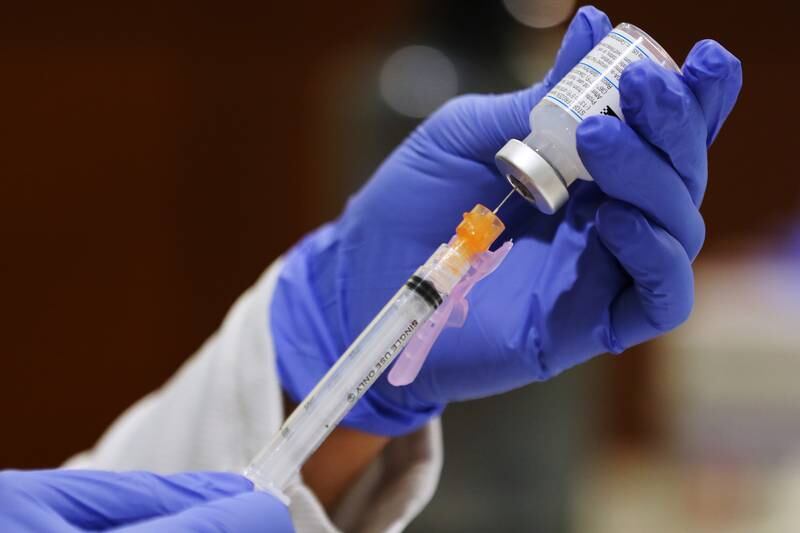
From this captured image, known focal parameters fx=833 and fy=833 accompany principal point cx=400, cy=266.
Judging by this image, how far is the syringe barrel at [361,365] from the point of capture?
0.62 metres

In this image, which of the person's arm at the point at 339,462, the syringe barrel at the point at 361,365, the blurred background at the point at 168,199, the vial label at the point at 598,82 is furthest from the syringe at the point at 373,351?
the blurred background at the point at 168,199

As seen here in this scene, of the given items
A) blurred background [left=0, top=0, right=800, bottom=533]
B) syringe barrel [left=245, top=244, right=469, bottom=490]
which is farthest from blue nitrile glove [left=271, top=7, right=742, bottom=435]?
blurred background [left=0, top=0, right=800, bottom=533]

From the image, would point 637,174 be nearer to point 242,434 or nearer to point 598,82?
point 598,82

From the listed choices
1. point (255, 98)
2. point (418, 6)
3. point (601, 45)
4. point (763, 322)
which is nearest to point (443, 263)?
point (601, 45)

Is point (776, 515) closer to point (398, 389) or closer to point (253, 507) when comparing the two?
point (398, 389)

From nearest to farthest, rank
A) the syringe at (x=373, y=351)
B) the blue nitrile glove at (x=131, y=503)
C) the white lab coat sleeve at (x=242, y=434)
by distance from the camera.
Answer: the blue nitrile glove at (x=131, y=503) → the syringe at (x=373, y=351) → the white lab coat sleeve at (x=242, y=434)

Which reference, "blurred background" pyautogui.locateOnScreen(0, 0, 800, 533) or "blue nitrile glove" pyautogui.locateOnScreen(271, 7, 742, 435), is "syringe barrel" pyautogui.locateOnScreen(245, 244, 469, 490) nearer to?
"blue nitrile glove" pyautogui.locateOnScreen(271, 7, 742, 435)

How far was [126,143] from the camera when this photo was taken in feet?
6.97

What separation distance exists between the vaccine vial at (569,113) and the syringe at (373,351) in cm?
6

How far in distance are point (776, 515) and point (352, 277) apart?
100 centimetres

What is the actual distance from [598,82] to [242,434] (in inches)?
20.4

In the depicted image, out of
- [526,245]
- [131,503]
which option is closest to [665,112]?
[526,245]

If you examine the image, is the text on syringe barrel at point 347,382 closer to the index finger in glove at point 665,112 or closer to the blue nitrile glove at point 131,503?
the blue nitrile glove at point 131,503

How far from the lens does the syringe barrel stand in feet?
2.03
